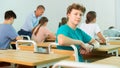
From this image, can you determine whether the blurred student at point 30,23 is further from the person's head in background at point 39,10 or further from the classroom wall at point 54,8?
the classroom wall at point 54,8

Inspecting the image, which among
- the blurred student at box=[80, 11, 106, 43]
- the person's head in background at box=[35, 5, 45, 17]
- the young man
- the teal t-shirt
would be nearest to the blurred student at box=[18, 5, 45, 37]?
the person's head in background at box=[35, 5, 45, 17]

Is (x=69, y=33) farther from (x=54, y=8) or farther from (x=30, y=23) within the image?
(x=54, y=8)

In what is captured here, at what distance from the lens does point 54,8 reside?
732 cm

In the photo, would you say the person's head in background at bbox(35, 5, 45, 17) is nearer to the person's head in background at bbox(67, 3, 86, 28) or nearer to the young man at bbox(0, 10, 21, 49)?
the young man at bbox(0, 10, 21, 49)

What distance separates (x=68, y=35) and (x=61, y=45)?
0.13 meters

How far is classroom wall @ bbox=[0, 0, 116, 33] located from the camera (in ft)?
20.9

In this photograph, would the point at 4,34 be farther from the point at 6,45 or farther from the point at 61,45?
the point at 61,45

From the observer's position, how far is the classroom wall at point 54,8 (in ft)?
20.9

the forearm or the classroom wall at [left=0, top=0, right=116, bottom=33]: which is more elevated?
the classroom wall at [left=0, top=0, right=116, bottom=33]

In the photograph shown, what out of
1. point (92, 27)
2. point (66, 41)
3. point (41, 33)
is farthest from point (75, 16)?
point (41, 33)

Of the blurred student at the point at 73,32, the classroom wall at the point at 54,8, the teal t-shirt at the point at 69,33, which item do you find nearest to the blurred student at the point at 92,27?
the teal t-shirt at the point at 69,33

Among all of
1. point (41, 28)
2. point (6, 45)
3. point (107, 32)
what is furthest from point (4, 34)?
point (107, 32)

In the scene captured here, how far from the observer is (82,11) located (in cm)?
266

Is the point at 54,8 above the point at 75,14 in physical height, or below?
above
